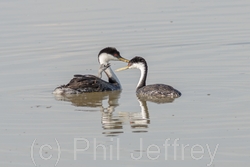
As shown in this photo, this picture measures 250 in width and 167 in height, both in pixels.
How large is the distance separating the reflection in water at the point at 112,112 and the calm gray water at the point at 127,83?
0.07 feet

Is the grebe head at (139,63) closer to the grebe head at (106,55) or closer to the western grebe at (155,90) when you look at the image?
the western grebe at (155,90)

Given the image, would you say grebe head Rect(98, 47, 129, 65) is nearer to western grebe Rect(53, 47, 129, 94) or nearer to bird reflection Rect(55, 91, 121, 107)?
western grebe Rect(53, 47, 129, 94)

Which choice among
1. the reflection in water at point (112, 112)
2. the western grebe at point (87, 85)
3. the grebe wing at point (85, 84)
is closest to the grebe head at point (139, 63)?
the western grebe at point (87, 85)

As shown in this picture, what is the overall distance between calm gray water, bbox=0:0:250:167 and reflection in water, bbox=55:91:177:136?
0.8 inches

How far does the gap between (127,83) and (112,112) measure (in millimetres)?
3020

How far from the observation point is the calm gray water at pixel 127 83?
9.95 meters

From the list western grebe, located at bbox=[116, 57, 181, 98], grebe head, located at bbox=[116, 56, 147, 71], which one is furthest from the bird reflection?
grebe head, located at bbox=[116, 56, 147, 71]

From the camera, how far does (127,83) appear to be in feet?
51.3

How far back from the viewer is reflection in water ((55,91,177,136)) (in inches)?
448

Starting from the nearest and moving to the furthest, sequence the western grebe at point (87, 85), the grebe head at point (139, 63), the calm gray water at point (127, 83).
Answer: the calm gray water at point (127, 83)
the western grebe at point (87, 85)
the grebe head at point (139, 63)

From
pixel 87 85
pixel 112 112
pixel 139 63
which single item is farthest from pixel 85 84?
pixel 112 112

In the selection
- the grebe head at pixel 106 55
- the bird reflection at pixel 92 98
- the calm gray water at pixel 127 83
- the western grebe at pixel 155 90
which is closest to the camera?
the calm gray water at pixel 127 83

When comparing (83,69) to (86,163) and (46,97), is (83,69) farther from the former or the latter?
(86,163)

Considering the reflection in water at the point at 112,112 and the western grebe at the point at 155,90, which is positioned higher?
the western grebe at the point at 155,90
